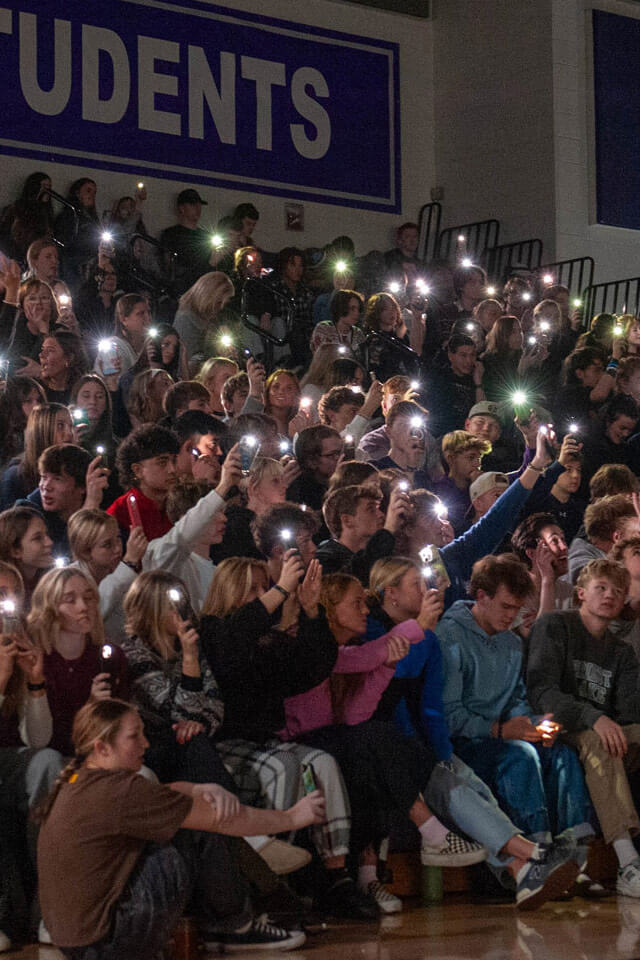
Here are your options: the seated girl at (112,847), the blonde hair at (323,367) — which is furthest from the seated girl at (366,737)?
the blonde hair at (323,367)

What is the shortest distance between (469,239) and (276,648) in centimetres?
1059

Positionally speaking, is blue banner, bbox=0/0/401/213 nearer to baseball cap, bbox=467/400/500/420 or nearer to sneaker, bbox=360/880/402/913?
baseball cap, bbox=467/400/500/420

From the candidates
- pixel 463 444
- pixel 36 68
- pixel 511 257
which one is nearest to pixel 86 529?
pixel 463 444

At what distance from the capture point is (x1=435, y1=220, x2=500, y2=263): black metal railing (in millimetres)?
14875

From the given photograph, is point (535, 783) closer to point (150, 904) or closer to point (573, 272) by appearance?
point (150, 904)

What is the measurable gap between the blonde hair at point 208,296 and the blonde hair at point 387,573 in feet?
11.7

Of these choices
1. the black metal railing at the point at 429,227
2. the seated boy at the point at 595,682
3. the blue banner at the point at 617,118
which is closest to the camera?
the seated boy at the point at 595,682

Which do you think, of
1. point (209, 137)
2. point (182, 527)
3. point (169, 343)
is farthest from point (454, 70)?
point (182, 527)

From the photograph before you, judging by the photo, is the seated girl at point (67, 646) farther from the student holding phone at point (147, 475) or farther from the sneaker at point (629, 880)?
the sneaker at point (629, 880)

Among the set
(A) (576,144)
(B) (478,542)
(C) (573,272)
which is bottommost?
(B) (478,542)

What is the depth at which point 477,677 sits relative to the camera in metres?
5.77

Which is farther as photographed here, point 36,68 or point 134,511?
point 36,68

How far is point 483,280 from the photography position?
12039 mm

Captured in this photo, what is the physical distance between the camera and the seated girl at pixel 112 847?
13.4ft
